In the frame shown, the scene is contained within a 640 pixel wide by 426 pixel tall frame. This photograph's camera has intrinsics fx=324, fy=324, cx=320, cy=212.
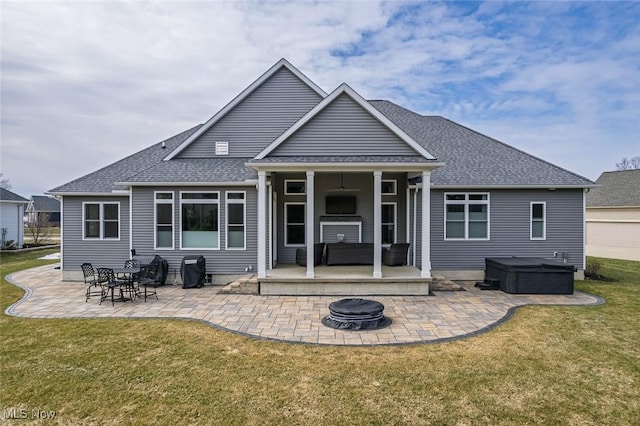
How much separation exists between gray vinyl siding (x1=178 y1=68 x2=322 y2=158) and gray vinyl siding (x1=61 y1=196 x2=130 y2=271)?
3.29 meters

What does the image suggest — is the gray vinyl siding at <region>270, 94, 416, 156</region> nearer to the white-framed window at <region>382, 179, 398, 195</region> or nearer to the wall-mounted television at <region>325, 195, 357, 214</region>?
the wall-mounted television at <region>325, 195, 357, 214</region>

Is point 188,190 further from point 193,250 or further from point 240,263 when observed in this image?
point 240,263

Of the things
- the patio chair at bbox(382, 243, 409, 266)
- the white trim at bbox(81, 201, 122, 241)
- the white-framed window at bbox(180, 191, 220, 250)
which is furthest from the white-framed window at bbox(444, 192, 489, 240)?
the white trim at bbox(81, 201, 122, 241)

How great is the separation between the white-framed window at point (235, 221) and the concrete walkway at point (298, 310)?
1.56 m

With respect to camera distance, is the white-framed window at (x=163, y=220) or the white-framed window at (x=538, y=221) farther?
the white-framed window at (x=538, y=221)

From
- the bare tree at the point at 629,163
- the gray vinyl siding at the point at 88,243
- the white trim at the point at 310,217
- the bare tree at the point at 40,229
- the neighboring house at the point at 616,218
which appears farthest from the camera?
the bare tree at the point at 629,163

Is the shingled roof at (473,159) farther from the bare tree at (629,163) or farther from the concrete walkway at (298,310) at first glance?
the bare tree at (629,163)

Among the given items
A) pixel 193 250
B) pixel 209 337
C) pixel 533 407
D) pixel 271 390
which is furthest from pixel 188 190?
pixel 533 407

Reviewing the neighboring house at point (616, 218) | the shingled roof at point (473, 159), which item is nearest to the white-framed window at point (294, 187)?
the shingled roof at point (473, 159)

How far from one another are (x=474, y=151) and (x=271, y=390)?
12376mm

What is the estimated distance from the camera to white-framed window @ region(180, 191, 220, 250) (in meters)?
10.9

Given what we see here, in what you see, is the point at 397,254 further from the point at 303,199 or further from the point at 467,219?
the point at 303,199

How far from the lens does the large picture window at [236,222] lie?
10930mm

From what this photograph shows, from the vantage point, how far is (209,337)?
6324mm
